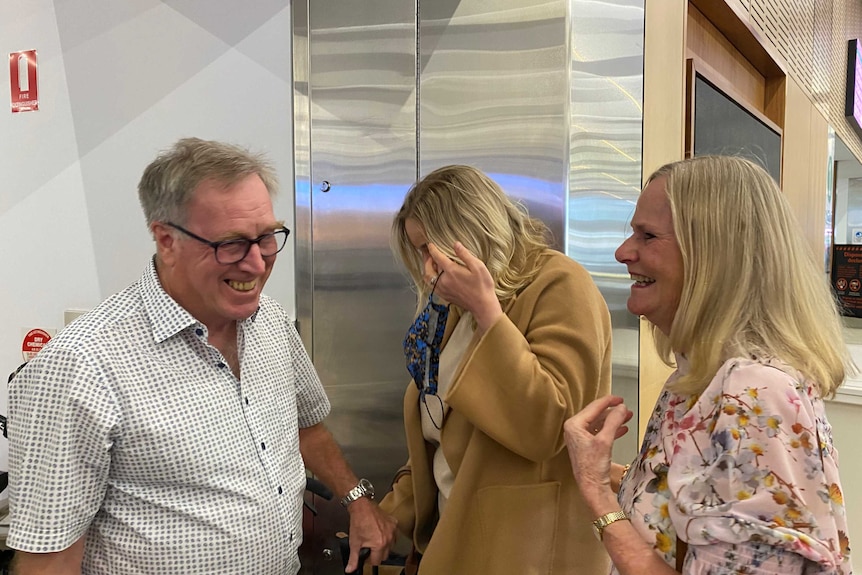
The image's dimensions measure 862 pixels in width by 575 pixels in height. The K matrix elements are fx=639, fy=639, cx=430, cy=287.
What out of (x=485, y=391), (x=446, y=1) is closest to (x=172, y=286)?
(x=485, y=391)

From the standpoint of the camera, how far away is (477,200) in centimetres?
148

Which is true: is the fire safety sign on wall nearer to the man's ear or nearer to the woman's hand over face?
the man's ear

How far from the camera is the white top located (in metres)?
1.52

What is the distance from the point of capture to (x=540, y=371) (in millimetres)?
1290

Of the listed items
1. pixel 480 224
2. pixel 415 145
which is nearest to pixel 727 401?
pixel 480 224

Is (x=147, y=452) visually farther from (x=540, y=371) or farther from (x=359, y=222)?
(x=359, y=222)

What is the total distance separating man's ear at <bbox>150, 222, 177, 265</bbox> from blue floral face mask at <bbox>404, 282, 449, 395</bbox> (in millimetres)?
611

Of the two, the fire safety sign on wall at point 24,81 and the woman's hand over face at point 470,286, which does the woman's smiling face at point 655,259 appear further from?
the fire safety sign on wall at point 24,81

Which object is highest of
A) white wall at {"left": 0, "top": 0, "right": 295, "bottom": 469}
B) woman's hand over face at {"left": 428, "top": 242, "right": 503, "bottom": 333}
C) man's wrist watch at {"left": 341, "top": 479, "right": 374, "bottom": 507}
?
white wall at {"left": 0, "top": 0, "right": 295, "bottom": 469}

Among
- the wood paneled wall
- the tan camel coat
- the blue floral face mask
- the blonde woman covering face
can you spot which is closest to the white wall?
the blue floral face mask

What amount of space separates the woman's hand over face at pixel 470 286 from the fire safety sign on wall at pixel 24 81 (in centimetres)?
198

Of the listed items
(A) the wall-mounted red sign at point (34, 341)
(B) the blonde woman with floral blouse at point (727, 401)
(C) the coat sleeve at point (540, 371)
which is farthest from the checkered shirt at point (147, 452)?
(A) the wall-mounted red sign at point (34, 341)

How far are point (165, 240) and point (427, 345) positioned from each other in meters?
0.65

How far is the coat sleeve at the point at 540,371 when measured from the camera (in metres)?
1.28
